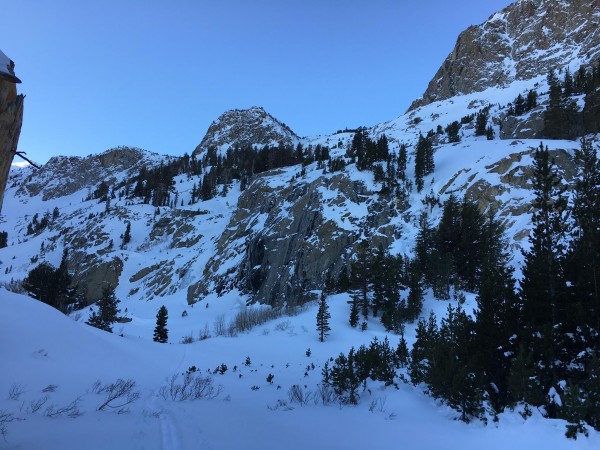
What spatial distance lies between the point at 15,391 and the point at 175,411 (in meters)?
4.01

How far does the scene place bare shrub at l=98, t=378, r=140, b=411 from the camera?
9.74 meters

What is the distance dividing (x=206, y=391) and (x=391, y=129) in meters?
134

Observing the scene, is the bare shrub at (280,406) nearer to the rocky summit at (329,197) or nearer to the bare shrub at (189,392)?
the bare shrub at (189,392)

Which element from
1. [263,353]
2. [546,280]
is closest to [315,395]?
[546,280]

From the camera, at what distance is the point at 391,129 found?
13488cm

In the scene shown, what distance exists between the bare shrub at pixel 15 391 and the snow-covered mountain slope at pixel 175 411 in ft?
0.09

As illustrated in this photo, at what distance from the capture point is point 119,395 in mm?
10539

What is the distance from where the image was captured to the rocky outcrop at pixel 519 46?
422 feet

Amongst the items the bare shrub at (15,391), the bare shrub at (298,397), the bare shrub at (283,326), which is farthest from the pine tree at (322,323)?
the bare shrub at (15,391)

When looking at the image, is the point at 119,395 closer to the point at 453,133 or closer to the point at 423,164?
the point at 423,164

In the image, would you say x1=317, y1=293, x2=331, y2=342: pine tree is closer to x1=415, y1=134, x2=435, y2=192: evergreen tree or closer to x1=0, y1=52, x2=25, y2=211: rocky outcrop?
x1=0, y1=52, x2=25, y2=211: rocky outcrop

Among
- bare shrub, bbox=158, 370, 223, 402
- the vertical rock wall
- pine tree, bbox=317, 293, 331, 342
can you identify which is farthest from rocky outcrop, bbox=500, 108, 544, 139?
the vertical rock wall

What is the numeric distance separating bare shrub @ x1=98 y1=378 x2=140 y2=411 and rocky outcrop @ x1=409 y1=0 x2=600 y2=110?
14428 cm

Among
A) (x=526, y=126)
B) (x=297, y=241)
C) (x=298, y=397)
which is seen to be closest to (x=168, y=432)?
(x=298, y=397)
